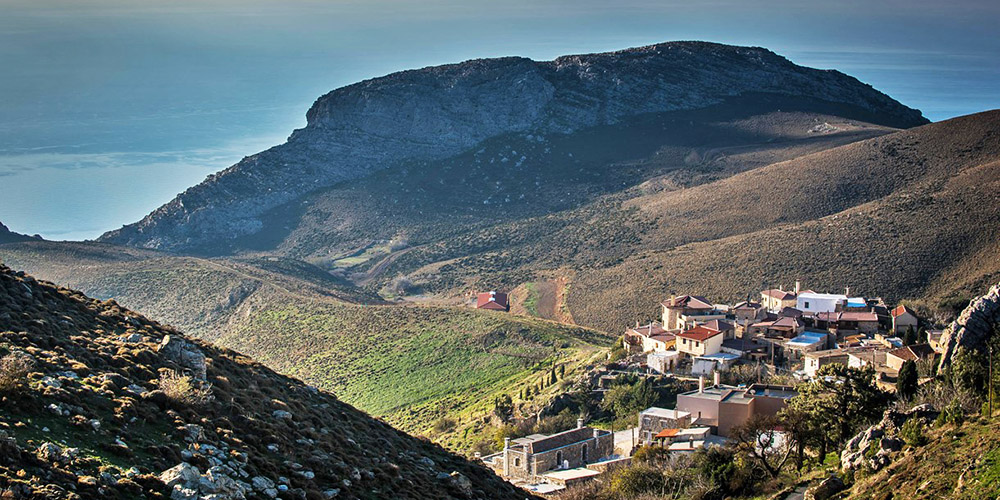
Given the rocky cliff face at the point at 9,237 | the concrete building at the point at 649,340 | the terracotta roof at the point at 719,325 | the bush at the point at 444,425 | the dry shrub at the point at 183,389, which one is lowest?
the bush at the point at 444,425

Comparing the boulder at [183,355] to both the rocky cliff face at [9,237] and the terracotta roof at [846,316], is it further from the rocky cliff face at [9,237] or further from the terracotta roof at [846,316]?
the rocky cliff face at [9,237]

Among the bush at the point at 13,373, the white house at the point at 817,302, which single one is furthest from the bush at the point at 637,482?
the white house at the point at 817,302

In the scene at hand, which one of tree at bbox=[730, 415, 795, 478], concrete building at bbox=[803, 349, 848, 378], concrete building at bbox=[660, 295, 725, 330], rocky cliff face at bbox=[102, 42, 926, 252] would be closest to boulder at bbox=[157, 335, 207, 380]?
tree at bbox=[730, 415, 795, 478]

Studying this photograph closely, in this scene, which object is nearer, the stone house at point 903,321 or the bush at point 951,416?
the bush at point 951,416

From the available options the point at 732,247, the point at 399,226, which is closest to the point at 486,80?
the point at 399,226

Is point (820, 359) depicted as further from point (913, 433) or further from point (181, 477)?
point (181, 477)

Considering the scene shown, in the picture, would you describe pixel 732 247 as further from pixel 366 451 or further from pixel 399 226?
pixel 366 451

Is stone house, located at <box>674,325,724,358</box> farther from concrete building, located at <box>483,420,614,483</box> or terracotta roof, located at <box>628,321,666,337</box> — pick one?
concrete building, located at <box>483,420,614,483</box>
